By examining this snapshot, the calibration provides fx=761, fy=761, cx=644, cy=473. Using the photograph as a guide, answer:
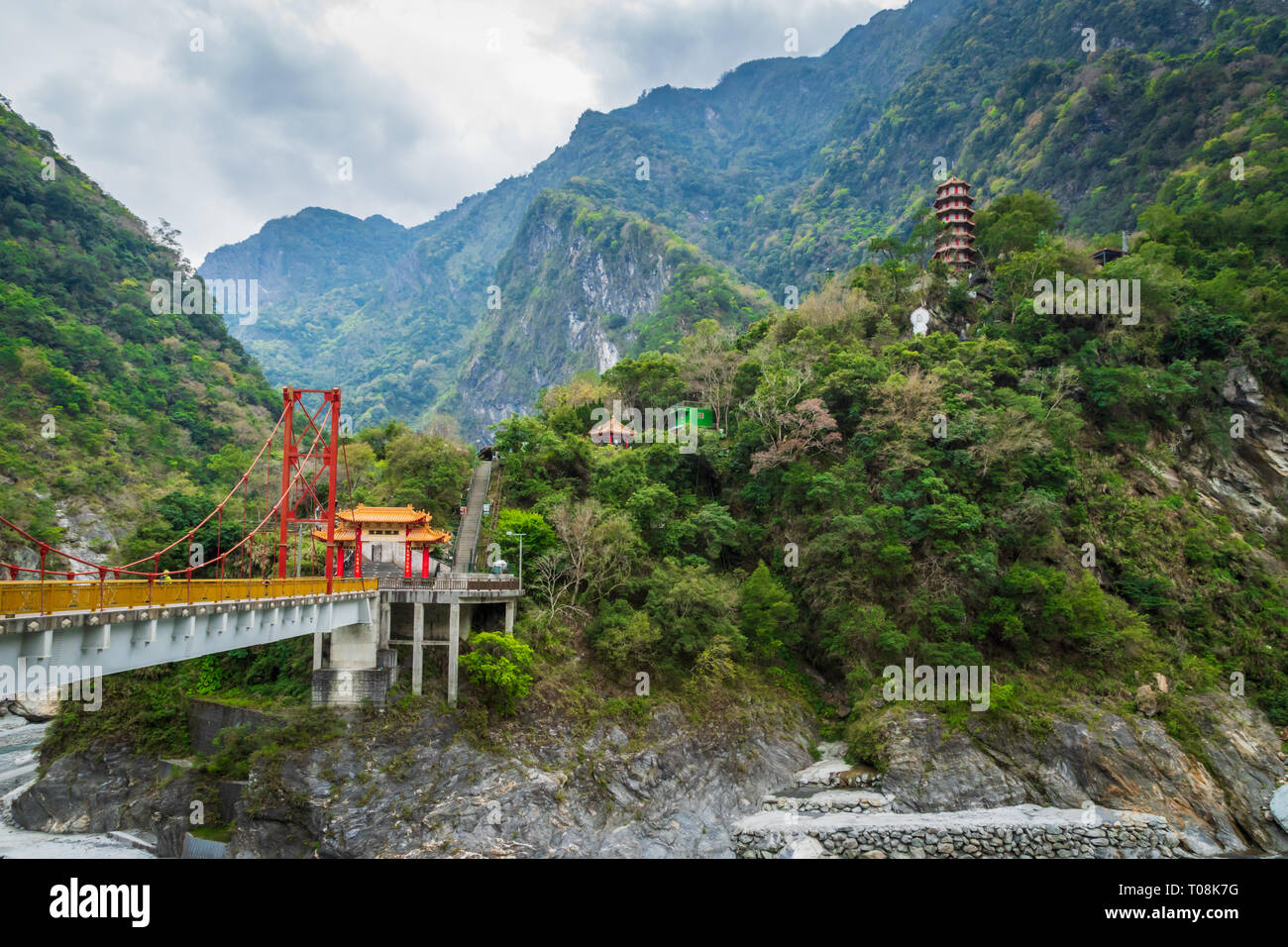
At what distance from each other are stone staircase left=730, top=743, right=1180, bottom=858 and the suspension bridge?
34.9 feet

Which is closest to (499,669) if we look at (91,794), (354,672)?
(354,672)

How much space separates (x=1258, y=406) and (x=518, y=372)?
100m

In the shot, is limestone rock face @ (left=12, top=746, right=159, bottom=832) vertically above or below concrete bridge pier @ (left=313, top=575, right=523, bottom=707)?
below

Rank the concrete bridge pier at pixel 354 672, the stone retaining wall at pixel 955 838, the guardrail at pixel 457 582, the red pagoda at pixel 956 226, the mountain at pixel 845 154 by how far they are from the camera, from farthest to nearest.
→ the mountain at pixel 845 154
the red pagoda at pixel 956 226
the guardrail at pixel 457 582
the concrete bridge pier at pixel 354 672
the stone retaining wall at pixel 955 838

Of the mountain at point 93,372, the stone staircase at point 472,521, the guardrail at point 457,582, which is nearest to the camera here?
the guardrail at point 457,582

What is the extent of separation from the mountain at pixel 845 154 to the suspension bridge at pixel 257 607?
6346 cm

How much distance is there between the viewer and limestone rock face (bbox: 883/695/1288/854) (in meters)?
23.3

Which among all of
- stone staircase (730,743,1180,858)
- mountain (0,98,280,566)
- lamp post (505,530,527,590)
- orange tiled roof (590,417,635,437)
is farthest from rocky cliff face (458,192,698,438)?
stone staircase (730,743,1180,858)

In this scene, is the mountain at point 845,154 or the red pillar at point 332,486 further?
the mountain at point 845,154

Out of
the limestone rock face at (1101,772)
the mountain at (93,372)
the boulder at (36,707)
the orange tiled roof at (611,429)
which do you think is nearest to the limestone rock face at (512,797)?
the limestone rock face at (1101,772)

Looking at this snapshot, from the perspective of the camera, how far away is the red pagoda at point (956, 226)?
164 feet

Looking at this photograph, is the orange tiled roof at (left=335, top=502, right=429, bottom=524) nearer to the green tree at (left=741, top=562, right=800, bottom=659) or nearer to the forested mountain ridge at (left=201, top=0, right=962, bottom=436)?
the green tree at (left=741, top=562, right=800, bottom=659)

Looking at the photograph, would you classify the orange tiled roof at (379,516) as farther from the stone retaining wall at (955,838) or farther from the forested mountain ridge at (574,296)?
the forested mountain ridge at (574,296)
